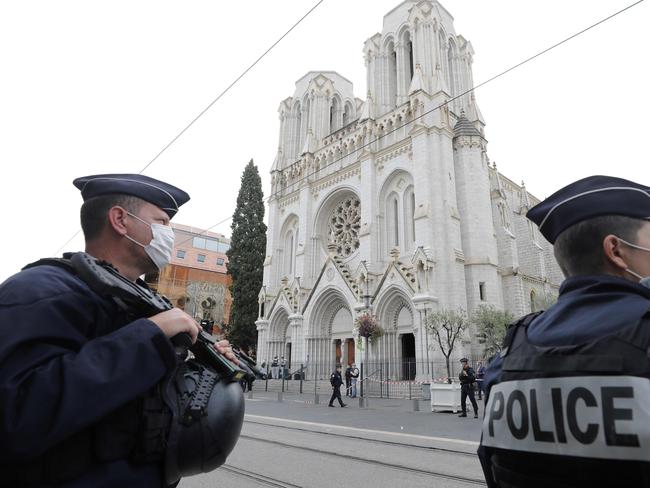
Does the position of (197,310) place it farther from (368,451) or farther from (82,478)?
(82,478)

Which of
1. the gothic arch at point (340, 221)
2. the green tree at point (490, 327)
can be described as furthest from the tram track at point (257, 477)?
the gothic arch at point (340, 221)

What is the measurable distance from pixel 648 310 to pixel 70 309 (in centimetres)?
188

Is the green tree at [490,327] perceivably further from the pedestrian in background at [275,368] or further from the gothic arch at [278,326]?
the gothic arch at [278,326]

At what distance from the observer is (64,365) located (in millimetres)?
1213

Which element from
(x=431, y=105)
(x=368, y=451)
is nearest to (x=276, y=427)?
(x=368, y=451)

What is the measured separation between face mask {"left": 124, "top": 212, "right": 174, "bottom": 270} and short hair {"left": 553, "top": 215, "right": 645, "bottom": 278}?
1832 millimetres

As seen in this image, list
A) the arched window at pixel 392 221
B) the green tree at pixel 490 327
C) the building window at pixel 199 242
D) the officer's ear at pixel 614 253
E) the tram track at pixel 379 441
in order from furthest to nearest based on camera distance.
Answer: the building window at pixel 199 242, the arched window at pixel 392 221, the green tree at pixel 490 327, the tram track at pixel 379 441, the officer's ear at pixel 614 253

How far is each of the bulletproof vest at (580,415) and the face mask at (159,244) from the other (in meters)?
1.65

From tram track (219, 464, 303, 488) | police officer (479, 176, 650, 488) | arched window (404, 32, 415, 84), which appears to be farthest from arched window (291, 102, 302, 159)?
police officer (479, 176, 650, 488)

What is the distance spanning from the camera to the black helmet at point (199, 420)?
1433mm

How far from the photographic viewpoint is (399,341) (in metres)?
25.5

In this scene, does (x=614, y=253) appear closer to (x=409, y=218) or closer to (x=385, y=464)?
(x=385, y=464)

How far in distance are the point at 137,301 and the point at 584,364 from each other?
1.56m

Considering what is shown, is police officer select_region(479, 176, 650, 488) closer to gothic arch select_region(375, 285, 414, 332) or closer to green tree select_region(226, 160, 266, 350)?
gothic arch select_region(375, 285, 414, 332)
